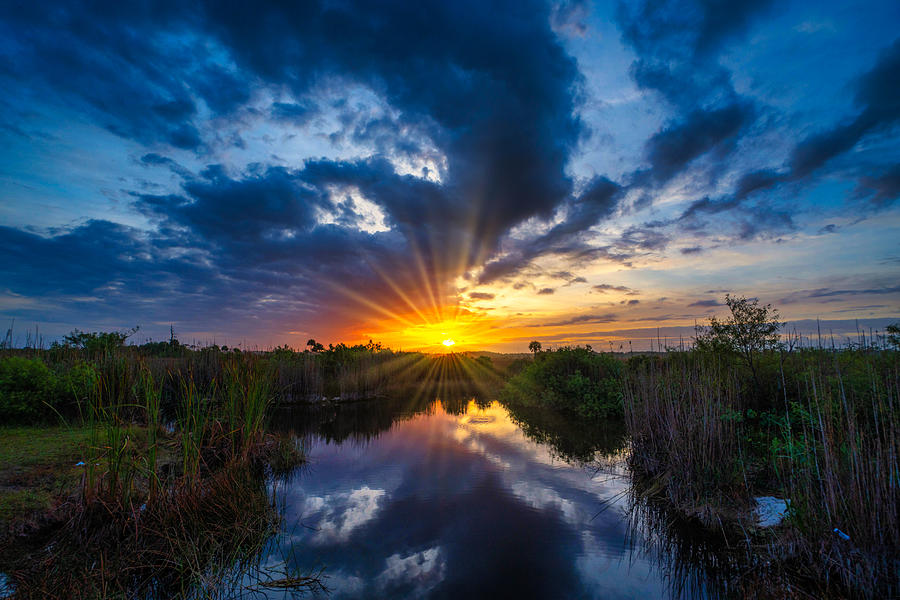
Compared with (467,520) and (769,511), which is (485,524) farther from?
(769,511)

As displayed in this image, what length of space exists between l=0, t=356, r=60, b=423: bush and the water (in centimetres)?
769

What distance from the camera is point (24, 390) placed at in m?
10.7

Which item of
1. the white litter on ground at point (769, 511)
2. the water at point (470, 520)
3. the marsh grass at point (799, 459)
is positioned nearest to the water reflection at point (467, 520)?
the water at point (470, 520)

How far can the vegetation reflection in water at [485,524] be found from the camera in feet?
17.3

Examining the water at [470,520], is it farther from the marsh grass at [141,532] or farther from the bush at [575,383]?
the bush at [575,383]

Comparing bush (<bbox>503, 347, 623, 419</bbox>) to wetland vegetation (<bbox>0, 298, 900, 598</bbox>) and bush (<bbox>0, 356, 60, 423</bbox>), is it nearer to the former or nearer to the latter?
wetland vegetation (<bbox>0, 298, 900, 598</bbox>)

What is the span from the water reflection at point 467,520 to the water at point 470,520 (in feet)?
0.07

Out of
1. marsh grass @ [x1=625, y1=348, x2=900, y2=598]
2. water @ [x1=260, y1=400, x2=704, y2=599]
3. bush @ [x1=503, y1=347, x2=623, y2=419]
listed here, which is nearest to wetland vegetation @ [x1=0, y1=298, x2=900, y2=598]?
marsh grass @ [x1=625, y1=348, x2=900, y2=598]

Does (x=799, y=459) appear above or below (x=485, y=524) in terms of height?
above

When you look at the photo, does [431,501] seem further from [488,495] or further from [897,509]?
[897,509]

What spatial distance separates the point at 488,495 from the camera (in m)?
8.38

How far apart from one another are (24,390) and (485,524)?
44.8ft

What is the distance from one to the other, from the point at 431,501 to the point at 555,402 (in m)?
12.0

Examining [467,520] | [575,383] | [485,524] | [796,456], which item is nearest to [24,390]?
[467,520]
